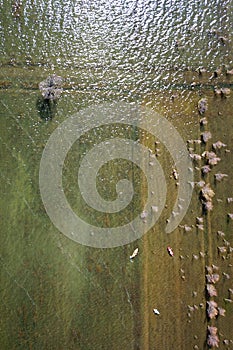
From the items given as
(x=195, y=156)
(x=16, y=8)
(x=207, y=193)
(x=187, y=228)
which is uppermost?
(x=16, y=8)

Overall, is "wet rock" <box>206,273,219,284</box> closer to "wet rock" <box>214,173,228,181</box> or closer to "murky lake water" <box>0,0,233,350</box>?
"murky lake water" <box>0,0,233,350</box>

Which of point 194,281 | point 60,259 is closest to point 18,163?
point 60,259

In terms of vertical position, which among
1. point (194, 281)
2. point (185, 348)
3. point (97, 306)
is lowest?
point (185, 348)

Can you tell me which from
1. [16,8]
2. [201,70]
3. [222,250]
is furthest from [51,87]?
[222,250]

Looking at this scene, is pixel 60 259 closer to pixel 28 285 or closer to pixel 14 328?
pixel 28 285

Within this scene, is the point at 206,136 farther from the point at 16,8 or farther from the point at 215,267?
the point at 16,8

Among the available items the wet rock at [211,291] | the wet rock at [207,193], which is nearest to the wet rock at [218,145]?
the wet rock at [207,193]

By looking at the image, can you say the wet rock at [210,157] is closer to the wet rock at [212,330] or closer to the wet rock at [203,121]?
the wet rock at [203,121]
